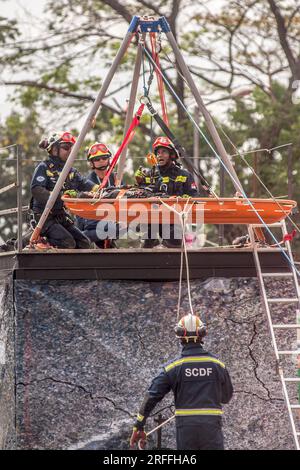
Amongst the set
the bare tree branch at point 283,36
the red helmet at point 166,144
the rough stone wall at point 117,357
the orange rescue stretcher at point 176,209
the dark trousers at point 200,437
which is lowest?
the dark trousers at point 200,437

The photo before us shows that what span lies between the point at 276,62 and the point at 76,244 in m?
15.9

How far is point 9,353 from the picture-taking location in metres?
12.6

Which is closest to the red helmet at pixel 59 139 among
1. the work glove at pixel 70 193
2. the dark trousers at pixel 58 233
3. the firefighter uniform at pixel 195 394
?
the dark trousers at pixel 58 233

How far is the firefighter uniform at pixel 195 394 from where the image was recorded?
421 inches

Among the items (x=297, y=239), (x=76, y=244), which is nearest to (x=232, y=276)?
(x=76, y=244)

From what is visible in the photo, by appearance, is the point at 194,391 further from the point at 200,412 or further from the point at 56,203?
the point at 56,203

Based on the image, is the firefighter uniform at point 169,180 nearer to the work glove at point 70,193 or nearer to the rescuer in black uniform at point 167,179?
the rescuer in black uniform at point 167,179

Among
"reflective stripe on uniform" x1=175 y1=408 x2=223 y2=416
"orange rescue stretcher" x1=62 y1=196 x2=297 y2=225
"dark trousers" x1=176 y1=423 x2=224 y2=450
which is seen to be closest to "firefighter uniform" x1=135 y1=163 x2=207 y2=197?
"orange rescue stretcher" x1=62 y1=196 x2=297 y2=225

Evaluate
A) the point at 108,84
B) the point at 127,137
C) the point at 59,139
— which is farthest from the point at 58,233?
the point at 108,84

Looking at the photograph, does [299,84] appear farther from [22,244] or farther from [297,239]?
[22,244]

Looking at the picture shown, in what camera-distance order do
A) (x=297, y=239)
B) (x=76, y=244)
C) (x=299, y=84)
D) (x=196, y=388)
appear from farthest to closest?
1. (x=299, y=84)
2. (x=297, y=239)
3. (x=76, y=244)
4. (x=196, y=388)

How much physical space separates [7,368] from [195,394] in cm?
268
